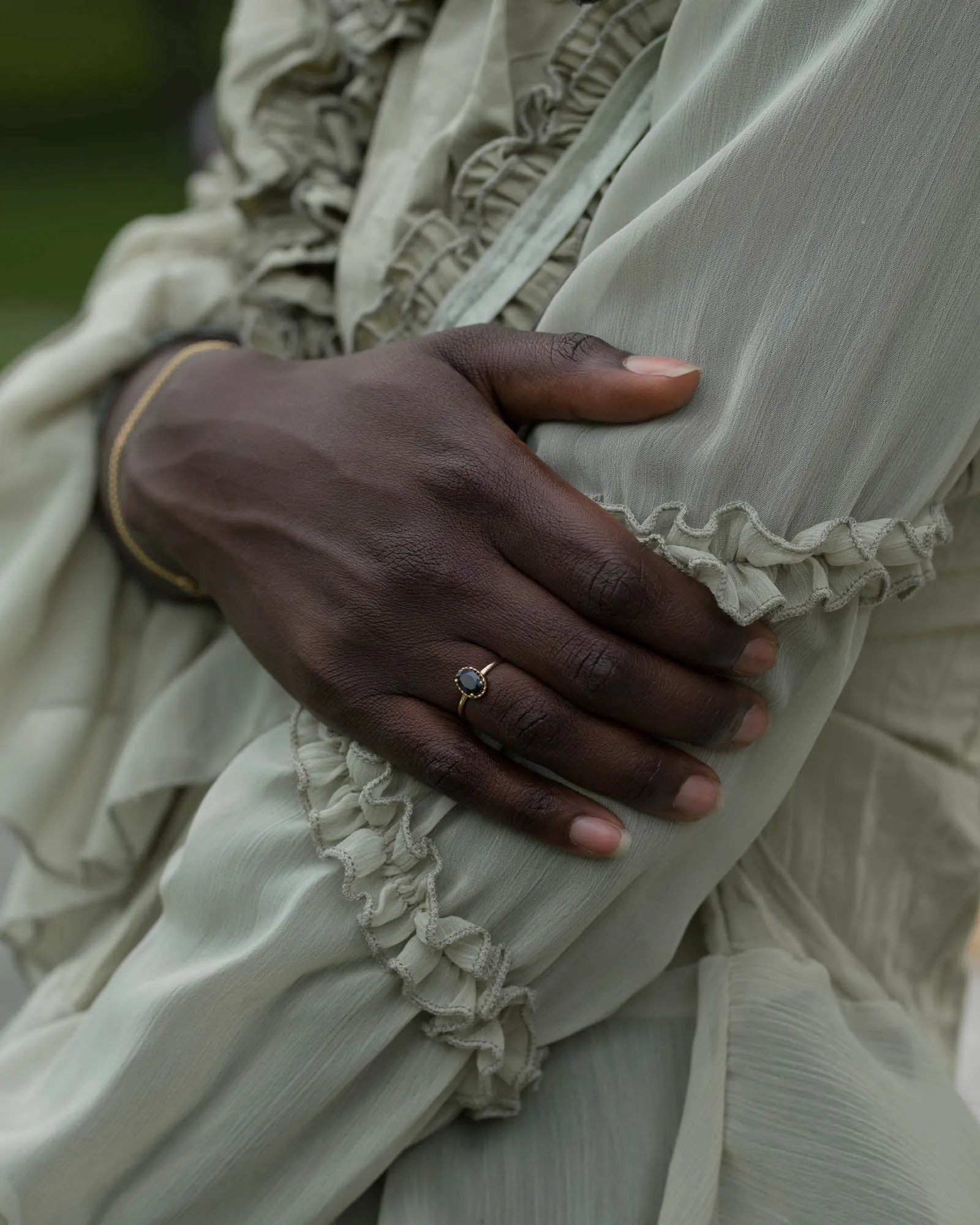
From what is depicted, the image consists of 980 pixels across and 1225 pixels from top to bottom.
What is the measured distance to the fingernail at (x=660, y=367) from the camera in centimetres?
47

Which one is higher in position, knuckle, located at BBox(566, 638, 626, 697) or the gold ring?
knuckle, located at BBox(566, 638, 626, 697)

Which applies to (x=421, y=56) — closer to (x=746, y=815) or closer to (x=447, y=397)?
(x=447, y=397)

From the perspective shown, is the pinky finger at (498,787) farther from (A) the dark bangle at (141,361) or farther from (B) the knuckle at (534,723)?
(A) the dark bangle at (141,361)

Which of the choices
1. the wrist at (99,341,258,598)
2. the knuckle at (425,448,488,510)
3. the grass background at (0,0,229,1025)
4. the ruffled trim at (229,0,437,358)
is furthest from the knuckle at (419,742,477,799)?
the grass background at (0,0,229,1025)

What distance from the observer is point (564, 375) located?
50cm

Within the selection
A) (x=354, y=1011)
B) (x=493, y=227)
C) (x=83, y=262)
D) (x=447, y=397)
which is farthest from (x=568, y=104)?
(x=83, y=262)

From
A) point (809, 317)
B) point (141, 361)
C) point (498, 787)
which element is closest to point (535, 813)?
point (498, 787)

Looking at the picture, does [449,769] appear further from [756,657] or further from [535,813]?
[756,657]

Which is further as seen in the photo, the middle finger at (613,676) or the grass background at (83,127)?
the grass background at (83,127)

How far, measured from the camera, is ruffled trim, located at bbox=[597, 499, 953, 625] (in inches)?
17.8

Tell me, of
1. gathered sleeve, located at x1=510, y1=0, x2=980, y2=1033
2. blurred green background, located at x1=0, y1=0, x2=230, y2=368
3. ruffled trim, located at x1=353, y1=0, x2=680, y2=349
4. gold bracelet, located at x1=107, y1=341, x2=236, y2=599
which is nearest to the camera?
gathered sleeve, located at x1=510, y1=0, x2=980, y2=1033

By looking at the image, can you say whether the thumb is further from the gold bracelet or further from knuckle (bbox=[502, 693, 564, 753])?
the gold bracelet

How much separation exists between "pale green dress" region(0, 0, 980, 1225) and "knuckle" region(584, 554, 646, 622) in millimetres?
22

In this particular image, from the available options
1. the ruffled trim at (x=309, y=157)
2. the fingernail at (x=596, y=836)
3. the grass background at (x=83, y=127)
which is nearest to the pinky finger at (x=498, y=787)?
the fingernail at (x=596, y=836)
